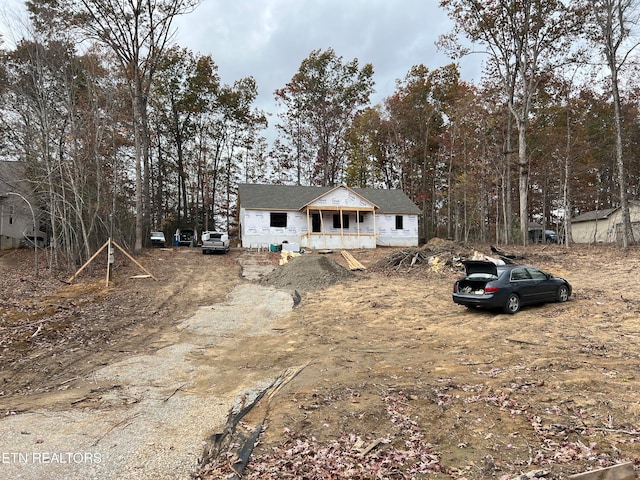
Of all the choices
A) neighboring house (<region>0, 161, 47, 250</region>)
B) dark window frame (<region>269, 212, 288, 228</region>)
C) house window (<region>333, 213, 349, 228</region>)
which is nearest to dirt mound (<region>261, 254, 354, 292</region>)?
dark window frame (<region>269, 212, 288, 228</region>)

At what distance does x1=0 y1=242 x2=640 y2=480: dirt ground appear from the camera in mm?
3768

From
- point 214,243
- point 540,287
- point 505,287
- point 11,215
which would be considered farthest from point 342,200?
point 11,215

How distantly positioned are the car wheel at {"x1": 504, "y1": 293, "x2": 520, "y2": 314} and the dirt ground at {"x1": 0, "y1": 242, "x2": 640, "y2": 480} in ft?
0.89

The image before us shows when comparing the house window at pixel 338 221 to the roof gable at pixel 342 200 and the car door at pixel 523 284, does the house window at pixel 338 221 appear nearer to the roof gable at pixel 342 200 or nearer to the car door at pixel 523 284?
the roof gable at pixel 342 200

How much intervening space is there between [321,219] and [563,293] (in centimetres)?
1842

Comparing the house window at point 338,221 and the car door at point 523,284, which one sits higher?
the house window at point 338,221

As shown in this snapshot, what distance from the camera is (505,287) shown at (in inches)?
413

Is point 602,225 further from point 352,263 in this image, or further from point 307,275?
point 307,275

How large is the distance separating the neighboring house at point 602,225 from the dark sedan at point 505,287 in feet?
79.5

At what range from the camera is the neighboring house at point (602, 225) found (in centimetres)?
3175

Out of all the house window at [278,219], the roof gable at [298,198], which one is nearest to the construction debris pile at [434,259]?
the roof gable at [298,198]

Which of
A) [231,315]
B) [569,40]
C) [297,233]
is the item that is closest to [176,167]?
[297,233]

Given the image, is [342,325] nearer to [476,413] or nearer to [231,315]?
[231,315]

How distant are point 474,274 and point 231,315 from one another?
300 inches
